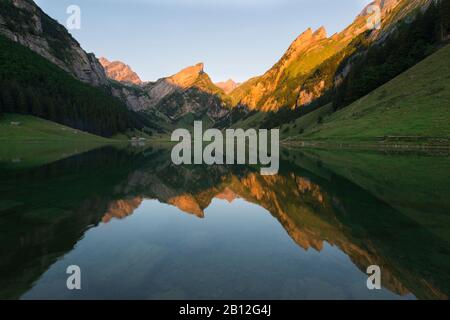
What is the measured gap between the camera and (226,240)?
53.9ft

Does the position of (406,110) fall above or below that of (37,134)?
above

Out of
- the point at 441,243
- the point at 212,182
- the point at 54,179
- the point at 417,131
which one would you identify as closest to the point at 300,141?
the point at 417,131

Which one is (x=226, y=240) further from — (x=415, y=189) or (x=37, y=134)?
(x=37, y=134)

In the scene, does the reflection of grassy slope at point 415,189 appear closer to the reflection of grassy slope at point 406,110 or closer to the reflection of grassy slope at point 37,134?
the reflection of grassy slope at point 406,110

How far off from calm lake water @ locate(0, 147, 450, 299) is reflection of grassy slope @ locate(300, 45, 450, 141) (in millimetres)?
55788

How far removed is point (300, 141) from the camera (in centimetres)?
12306

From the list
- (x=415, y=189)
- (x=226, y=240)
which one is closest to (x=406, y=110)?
(x=415, y=189)

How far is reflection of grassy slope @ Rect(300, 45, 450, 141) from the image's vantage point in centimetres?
7800

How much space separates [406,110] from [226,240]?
8944cm

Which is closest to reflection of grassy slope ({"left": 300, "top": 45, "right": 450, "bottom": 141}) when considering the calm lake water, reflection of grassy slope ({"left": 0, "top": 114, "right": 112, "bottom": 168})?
the calm lake water

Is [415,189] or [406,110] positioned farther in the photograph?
[406,110]

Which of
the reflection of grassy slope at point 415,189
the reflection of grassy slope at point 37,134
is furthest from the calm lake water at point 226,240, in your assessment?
the reflection of grassy slope at point 37,134

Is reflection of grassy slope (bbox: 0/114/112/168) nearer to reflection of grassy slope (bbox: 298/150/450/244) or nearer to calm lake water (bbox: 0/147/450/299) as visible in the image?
calm lake water (bbox: 0/147/450/299)

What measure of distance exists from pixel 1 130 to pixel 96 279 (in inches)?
5228
